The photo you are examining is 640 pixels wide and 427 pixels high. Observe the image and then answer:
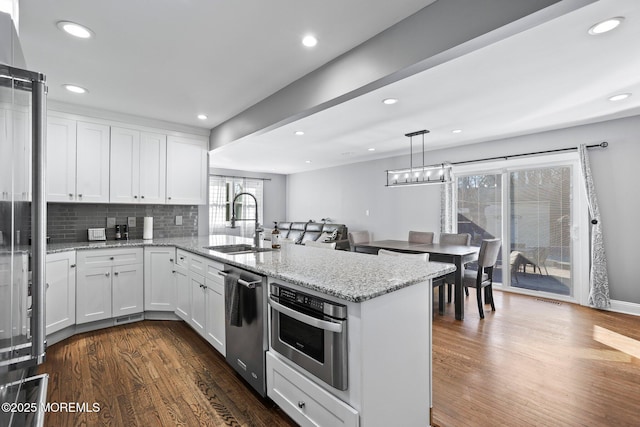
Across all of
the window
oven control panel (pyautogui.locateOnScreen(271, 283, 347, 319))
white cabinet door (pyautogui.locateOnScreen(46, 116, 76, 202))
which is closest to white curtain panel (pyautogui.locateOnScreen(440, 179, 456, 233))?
oven control panel (pyautogui.locateOnScreen(271, 283, 347, 319))

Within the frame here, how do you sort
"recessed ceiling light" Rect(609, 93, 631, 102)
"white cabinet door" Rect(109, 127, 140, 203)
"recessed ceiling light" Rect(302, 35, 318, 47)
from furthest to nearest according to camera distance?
"white cabinet door" Rect(109, 127, 140, 203) < "recessed ceiling light" Rect(609, 93, 631, 102) < "recessed ceiling light" Rect(302, 35, 318, 47)

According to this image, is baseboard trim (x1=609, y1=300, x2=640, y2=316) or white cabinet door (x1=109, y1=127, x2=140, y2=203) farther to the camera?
baseboard trim (x1=609, y1=300, x2=640, y2=316)

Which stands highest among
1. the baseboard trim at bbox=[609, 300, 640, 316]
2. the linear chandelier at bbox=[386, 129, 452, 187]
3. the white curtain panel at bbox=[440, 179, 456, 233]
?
the linear chandelier at bbox=[386, 129, 452, 187]

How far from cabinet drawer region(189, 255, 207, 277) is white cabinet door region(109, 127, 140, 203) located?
1457 mm

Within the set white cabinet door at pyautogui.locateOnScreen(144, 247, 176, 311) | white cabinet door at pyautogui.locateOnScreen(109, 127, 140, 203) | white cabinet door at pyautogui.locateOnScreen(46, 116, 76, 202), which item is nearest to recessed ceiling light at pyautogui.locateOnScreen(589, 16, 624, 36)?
white cabinet door at pyautogui.locateOnScreen(144, 247, 176, 311)

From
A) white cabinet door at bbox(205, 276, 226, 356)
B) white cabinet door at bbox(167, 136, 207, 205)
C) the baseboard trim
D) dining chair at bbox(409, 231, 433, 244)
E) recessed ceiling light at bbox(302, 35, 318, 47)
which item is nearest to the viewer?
recessed ceiling light at bbox(302, 35, 318, 47)

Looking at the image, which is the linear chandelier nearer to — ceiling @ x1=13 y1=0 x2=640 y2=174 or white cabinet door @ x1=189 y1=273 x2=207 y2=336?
ceiling @ x1=13 y1=0 x2=640 y2=174

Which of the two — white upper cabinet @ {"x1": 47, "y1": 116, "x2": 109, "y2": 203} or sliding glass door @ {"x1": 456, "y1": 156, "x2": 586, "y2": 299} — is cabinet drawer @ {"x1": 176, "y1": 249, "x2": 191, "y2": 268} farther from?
sliding glass door @ {"x1": 456, "y1": 156, "x2": 586, "y2": 299}

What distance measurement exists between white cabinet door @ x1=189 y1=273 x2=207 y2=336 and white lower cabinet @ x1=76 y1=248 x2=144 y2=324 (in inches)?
35.5

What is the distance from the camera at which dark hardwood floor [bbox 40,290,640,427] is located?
6.21ft

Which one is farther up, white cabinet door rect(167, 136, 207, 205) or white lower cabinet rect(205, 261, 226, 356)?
white cabinet door rect(167, 136, 207, 205)

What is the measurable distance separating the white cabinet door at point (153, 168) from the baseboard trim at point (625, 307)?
6029mm

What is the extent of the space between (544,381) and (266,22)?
326cm

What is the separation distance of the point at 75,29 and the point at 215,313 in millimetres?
2261
